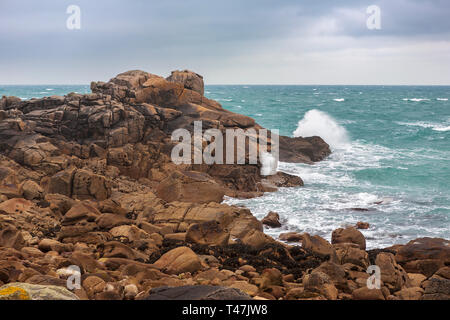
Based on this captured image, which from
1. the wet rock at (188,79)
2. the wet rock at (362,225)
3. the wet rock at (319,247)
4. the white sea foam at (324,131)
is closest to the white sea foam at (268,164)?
the wet rock at (188,79)

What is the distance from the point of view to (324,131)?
48406 mm

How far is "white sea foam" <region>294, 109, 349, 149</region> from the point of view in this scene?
4425 centimetres

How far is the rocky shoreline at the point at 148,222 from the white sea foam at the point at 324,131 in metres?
10.8

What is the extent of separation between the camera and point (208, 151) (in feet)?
83.8

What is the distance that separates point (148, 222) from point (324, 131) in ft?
116

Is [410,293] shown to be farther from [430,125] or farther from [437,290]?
[430,125]

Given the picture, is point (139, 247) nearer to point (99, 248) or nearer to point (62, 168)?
point (99, 248)

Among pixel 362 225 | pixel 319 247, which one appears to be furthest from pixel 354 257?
pixel 362 225

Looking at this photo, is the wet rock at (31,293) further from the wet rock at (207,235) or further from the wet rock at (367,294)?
the wet rock at (207,235)

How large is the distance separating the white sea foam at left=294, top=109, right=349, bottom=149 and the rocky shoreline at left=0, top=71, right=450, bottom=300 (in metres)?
10.8

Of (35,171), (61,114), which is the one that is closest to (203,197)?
(35,171)

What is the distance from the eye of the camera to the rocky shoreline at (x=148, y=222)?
9.13 metres

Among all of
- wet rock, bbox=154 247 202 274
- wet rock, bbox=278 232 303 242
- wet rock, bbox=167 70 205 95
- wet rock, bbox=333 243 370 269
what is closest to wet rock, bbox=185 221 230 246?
wet rock, bbox=154 247 202 274

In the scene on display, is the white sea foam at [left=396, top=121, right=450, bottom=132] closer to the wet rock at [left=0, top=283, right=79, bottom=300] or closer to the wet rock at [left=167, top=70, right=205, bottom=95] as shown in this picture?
the wet rock at [left=167, top=70, right=205, bottom=95]
